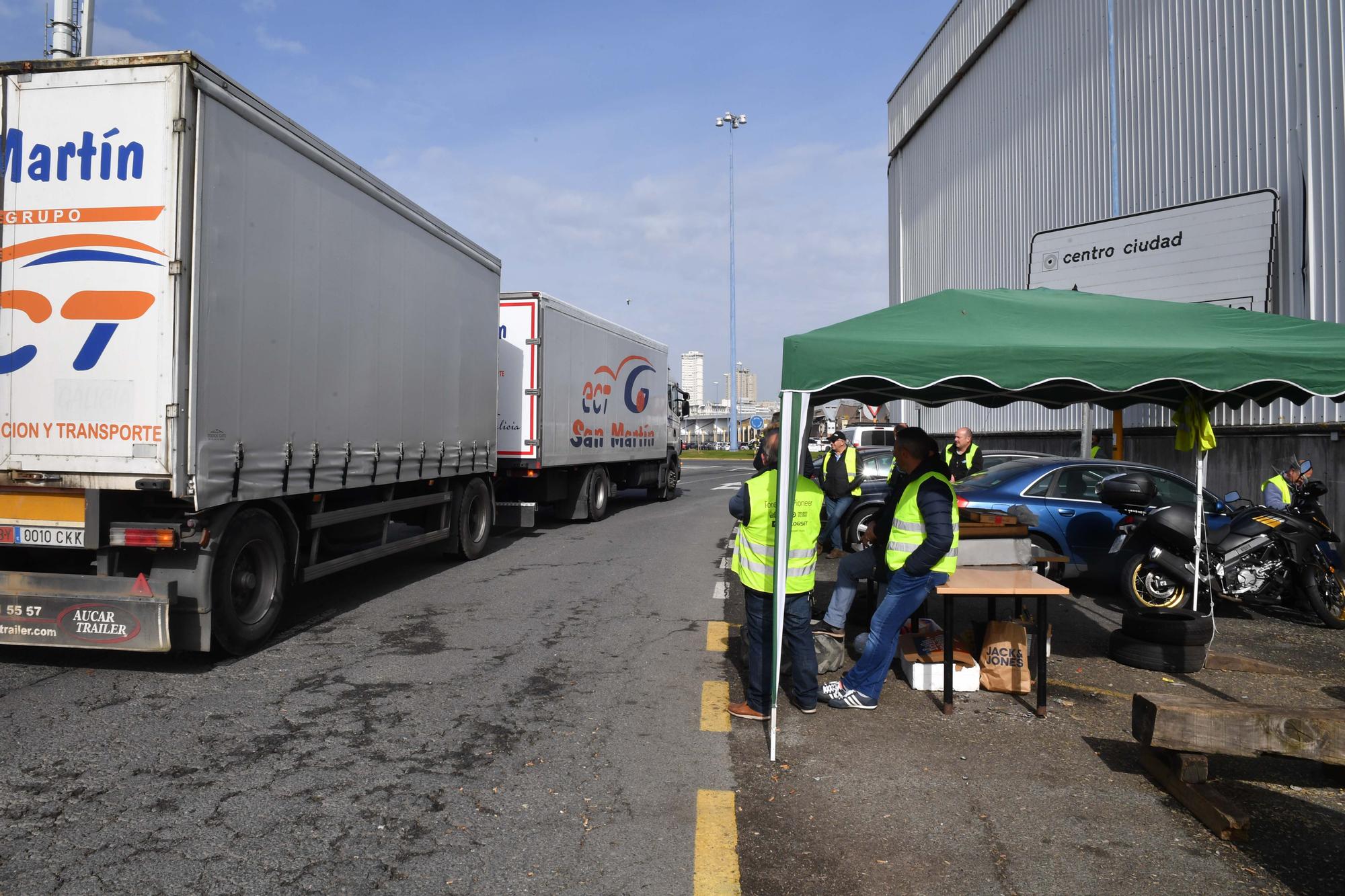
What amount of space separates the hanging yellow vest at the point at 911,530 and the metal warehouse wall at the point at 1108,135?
885 centimetres

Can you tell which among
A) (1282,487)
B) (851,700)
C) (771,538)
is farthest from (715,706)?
(1282,487)

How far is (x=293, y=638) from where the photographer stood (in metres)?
7.21

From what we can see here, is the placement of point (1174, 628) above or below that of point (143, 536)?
below

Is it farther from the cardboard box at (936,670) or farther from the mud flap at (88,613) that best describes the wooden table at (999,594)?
→ the mud flap at (88,613)

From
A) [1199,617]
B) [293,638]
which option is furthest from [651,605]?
[1199,617]

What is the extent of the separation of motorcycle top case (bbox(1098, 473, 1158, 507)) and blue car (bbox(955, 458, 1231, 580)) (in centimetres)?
130

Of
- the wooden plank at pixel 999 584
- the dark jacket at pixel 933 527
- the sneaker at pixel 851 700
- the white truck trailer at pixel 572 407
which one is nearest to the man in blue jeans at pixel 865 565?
the dark jacket at pixel 933 527

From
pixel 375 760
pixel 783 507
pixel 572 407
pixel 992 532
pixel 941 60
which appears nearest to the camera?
pixel 375 760

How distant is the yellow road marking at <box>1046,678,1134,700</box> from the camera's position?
585 centimetres

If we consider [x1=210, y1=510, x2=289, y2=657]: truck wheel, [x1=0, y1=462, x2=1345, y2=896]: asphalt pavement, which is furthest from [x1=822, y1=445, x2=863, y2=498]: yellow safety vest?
[x1=210, y1=510, x2=289, y2=657]: truck wheel

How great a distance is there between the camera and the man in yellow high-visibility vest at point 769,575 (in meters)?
5.10

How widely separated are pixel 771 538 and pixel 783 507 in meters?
0.37

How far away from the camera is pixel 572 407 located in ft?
49.2

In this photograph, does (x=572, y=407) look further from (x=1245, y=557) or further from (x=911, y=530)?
(x=911, y=530)
